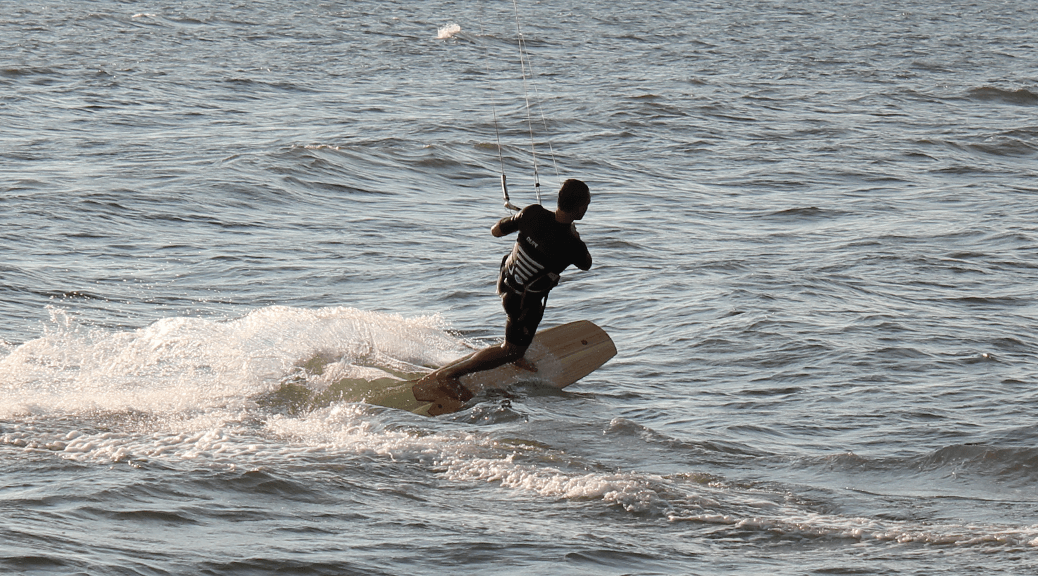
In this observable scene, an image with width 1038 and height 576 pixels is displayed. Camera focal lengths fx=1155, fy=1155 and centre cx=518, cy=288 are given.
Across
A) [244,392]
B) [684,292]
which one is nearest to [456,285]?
[684,292]

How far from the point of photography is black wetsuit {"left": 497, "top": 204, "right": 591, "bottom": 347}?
8922mm

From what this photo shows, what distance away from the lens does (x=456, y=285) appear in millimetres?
13625

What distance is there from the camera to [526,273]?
9094 millimetres

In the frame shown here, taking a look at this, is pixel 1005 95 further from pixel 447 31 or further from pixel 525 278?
pixel 525 278

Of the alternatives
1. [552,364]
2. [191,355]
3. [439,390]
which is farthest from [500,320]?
[191,355]

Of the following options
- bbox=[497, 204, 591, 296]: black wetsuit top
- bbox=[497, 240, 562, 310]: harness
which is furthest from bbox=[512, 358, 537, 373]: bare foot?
bbox=[497, 204, 591, 296]: black wetsuit top

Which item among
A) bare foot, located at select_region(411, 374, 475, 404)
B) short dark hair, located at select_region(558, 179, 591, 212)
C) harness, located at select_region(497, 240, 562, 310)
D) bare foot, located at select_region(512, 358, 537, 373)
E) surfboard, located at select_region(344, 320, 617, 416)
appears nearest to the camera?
short dark hair, located at select_region(558, 179, 591, 212)

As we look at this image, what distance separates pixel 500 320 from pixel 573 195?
379 centimetres

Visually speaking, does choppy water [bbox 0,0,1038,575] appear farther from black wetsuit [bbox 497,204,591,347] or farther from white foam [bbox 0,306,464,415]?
black wetsuit [bbox 497,204,591,347]

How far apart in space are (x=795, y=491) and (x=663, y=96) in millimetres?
21638

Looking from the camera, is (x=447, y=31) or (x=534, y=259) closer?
(x=534, y=259)

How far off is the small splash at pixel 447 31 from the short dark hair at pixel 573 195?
29896 mm

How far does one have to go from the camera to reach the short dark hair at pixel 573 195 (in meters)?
8.64

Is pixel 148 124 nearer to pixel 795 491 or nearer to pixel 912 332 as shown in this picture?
pixel 912 332
